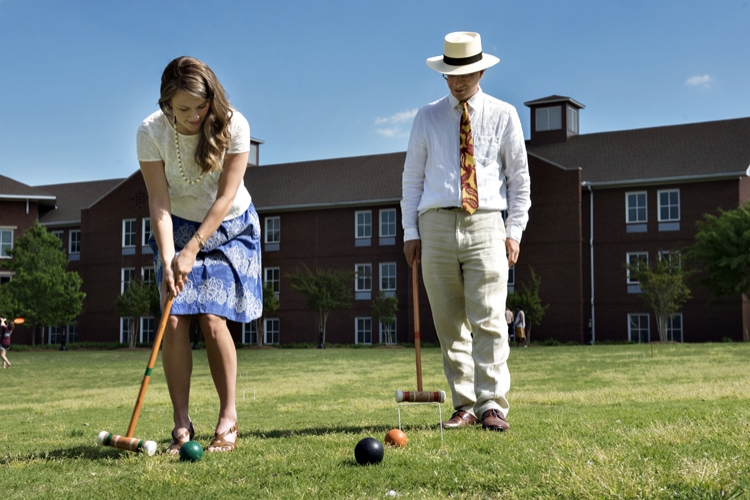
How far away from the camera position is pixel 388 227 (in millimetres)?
46156

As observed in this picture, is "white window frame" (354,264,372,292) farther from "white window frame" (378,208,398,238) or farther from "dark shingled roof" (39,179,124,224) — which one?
"dark shingled roof" (39,179,124,224)

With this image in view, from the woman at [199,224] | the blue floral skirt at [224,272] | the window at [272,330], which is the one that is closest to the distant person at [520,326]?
the window at [272,330]

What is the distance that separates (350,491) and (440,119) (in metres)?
2.82

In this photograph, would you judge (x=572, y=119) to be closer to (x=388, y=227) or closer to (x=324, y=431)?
(x=388, y=227)

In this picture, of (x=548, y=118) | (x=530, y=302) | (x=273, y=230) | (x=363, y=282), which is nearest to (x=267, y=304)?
(x=363, y=282)

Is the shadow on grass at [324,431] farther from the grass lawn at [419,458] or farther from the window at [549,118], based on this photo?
the window at [549,118]

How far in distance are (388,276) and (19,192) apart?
76.6ft

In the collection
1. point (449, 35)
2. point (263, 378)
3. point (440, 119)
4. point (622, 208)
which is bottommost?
point (263, 378)

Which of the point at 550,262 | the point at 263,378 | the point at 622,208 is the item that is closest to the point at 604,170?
the point at 622,208

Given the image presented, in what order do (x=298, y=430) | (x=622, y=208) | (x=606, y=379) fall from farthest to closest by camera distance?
(x=622, y=208) → (x=606, y=379) → (x=298, y=430)

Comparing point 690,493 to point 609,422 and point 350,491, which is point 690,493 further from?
point 609,422

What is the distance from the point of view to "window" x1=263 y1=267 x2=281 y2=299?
48.7m

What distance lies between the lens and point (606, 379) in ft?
41.0

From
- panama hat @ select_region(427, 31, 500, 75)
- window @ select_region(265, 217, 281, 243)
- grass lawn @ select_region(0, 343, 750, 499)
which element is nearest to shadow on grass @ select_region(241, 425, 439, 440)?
grass lawn @ select_region(0, 343, 750, 499)
